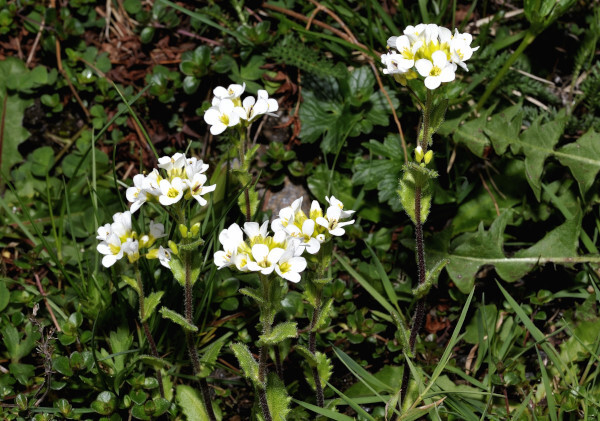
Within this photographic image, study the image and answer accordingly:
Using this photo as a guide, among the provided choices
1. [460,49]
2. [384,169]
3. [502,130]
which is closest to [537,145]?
[502,130]

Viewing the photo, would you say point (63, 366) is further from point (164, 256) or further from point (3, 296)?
point (164, 256)

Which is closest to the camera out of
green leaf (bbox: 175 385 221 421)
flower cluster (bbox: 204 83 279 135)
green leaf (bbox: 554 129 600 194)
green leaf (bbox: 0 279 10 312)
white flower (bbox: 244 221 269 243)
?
white flower (bbox: 244 221 269 243)

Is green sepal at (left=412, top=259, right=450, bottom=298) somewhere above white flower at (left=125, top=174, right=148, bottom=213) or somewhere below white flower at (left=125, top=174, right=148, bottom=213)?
below

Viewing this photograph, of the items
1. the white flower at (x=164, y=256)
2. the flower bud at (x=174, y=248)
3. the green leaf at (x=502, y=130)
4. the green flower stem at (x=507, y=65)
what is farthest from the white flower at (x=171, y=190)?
the green flower stem at (x=507, y=65)

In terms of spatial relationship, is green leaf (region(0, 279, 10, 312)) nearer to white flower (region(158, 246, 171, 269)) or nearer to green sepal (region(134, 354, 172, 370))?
green sepal (region(134, 354, 172, 370))

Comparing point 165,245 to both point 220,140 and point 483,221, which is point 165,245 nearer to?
point 220,140

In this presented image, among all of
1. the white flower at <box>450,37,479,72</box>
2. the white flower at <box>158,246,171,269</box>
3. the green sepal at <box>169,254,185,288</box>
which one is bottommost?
the green sepal at <box>169,254,185,288</box>

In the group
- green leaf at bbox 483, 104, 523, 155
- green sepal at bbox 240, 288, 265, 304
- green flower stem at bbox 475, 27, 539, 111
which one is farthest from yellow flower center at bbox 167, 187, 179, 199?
green flower stem at bbox 475, 27, 539, 111
